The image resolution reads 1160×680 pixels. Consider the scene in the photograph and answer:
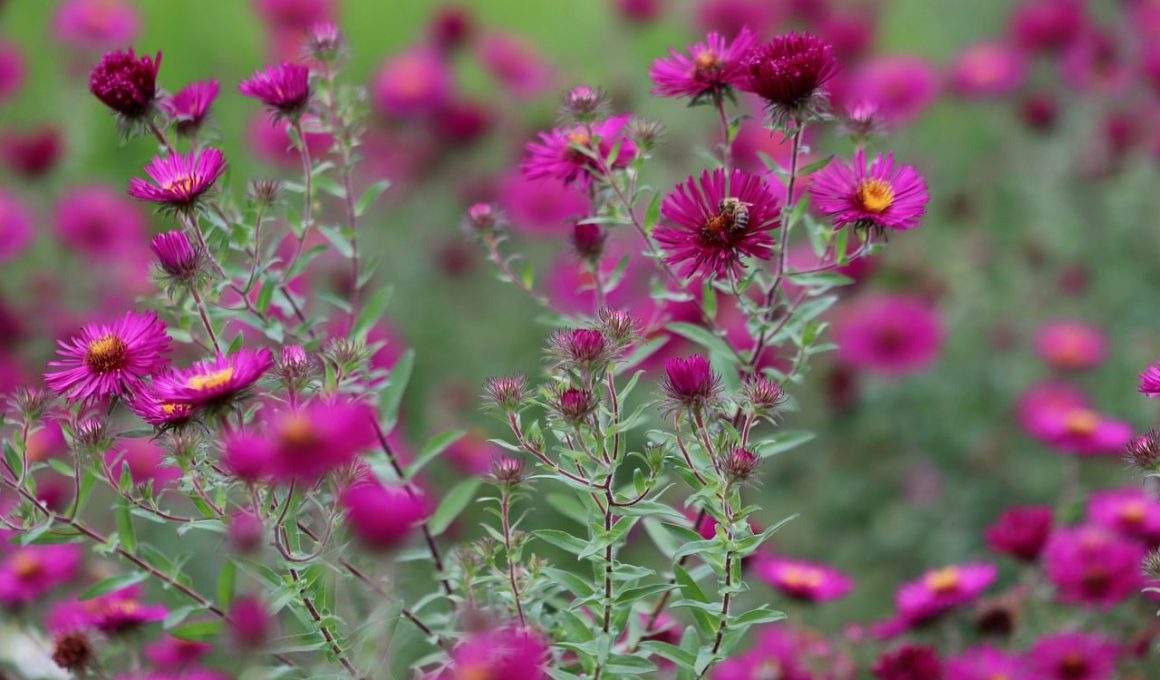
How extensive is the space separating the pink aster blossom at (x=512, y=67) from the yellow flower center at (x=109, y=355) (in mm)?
2049

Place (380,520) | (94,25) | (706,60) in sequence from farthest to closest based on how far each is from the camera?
(94,25) → (706,60) → (380,520)

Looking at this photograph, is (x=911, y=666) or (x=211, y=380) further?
(x=911, y=666)

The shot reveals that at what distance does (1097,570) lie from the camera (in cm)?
132

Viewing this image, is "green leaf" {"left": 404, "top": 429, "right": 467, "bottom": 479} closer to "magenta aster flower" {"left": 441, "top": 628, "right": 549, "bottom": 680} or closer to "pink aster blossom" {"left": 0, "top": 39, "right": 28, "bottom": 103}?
"magenta aster flower" {"left": 441, "top": 628, "right": 549, "bottom": 680}

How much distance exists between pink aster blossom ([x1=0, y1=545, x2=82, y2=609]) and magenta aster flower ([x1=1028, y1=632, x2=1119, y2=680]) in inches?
42.6

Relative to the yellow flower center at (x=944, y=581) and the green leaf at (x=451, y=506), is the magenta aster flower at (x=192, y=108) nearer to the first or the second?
the green leaf at (x=451, y=506)

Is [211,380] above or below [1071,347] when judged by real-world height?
below

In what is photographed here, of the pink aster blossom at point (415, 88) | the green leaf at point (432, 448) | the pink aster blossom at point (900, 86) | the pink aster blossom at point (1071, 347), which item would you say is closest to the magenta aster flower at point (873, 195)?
the green leaf at point (432, 448)

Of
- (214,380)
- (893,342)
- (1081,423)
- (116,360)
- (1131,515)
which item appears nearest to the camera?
(214,380)

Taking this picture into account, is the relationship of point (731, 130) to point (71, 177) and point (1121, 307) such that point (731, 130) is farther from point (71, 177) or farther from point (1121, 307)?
point (71, 177)

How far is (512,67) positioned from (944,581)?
190cm

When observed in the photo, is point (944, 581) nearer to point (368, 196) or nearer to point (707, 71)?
point (707, 71)

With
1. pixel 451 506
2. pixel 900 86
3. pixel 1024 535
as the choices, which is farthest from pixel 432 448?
pixel 900 86

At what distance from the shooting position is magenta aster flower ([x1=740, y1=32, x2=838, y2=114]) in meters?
1.03
